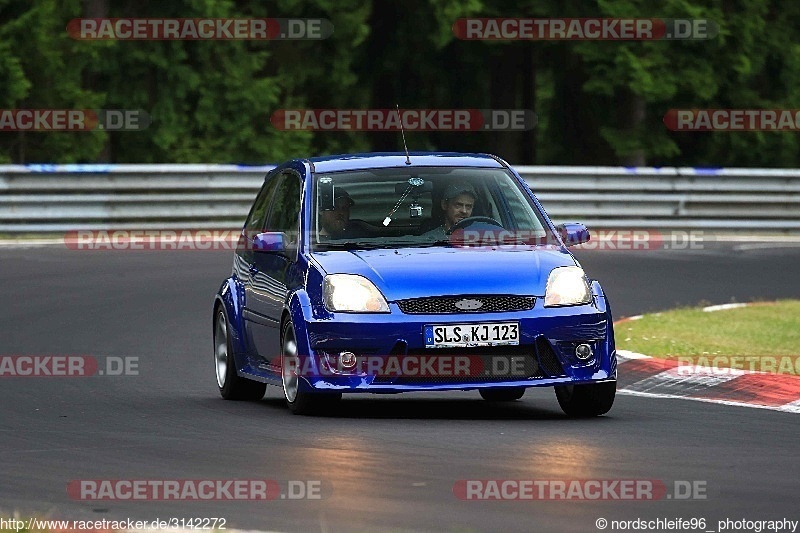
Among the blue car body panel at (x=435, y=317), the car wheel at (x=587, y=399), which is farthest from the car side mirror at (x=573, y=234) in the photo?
the car wheel at (x=587, y=399)

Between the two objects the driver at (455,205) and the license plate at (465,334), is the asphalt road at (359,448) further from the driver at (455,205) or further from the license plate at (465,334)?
the driver at (455,205)

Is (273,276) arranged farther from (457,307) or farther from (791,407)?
(791,407)

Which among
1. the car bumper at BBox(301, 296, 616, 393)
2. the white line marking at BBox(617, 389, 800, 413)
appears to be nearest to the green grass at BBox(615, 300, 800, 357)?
the white line marking at BBox(617, 389, 800, 413)

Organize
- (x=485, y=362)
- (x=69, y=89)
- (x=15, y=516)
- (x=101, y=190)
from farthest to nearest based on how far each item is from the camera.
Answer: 1. (x=69, y=89)
2. (x=101, y=190)
3. (x=485, y=362)
4. (x=15, y=516)

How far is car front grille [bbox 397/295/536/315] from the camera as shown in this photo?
11.4m

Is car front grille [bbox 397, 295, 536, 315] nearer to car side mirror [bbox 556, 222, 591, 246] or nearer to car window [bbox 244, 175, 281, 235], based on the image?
car side mirror [bbox 556, 222, 591, 246]

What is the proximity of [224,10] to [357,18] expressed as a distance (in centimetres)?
237

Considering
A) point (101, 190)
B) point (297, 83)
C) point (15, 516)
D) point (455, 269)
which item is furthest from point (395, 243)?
point (297, 83)

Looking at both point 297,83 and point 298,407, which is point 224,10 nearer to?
point 297,83

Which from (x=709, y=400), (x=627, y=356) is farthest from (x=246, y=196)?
(x=709, y=400)

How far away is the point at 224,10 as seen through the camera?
30.3 meters

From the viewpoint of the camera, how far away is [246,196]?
26406 millimetres

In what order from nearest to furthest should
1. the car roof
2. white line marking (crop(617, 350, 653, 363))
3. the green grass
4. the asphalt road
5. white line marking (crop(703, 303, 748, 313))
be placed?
the asphalt road < the car roof < white line marking (crop(617, 350, 653, 363)) < the green grass < white line marking (crop(703, 303, 748, 313))

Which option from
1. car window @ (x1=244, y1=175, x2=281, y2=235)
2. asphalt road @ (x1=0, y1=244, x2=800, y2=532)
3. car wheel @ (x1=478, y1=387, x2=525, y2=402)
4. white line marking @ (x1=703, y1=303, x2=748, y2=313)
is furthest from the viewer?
white line marking @ (x1=703, y1=303, x2=748, y2=313)
